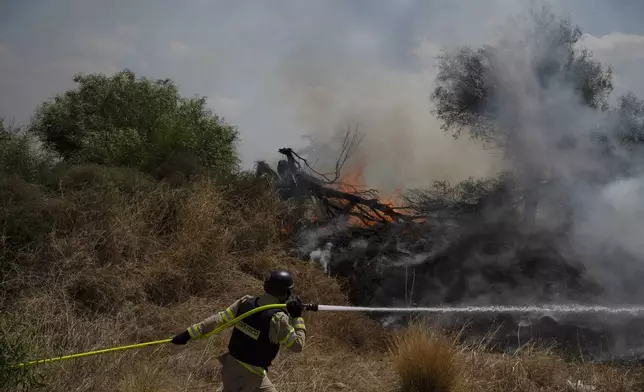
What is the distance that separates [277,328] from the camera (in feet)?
14.1

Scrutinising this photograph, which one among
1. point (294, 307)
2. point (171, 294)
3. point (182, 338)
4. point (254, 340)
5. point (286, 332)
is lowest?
point (171, 294)

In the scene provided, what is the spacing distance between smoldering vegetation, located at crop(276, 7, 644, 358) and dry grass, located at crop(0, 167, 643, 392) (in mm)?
1299

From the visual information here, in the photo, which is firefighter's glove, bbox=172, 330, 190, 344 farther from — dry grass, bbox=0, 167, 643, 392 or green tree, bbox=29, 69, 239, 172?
green tree, bbox=29, 69, 239, 172

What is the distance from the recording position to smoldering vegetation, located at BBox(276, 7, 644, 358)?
9.64m

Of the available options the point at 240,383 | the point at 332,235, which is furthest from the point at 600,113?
the point at 240,383

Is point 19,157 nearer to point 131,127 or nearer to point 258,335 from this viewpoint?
point 131,127

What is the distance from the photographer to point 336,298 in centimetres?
1006

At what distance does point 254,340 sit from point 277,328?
23 cm

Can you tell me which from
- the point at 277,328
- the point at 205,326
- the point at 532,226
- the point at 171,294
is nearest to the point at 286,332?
the point at 277,328

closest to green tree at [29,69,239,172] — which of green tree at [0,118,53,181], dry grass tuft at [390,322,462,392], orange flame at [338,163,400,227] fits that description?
green tree at [0,118,53,181]

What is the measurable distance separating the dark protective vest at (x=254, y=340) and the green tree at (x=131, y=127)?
7329 mm

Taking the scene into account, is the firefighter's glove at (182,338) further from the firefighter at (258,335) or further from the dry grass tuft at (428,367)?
the dry grass tuft at (428,367)

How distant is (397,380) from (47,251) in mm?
5316

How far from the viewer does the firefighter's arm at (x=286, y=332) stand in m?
4.27
